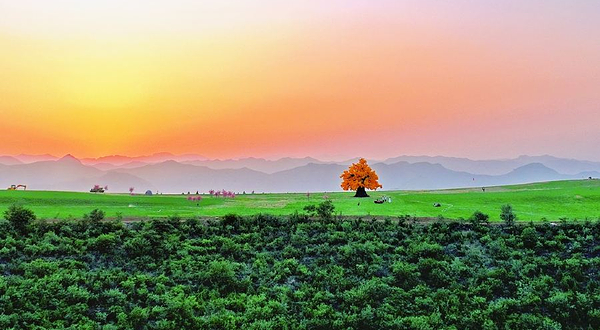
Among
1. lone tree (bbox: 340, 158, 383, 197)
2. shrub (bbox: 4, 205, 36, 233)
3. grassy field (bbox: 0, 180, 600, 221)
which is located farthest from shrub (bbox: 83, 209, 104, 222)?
lone tree (bbox: 340, 158, 383, 197)

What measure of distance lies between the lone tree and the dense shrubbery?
23.7 meters

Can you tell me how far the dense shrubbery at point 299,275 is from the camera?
1377 centimetres

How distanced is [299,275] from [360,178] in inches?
1172

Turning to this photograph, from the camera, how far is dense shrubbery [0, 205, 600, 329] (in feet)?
45.2

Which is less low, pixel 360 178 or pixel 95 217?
pixel 360 178

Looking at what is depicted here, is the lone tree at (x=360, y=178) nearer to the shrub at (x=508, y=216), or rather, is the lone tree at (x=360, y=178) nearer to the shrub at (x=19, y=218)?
the shrub at (x=508, y=216)

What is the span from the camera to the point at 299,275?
1697 centimetres

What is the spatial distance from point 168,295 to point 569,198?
33457 mm

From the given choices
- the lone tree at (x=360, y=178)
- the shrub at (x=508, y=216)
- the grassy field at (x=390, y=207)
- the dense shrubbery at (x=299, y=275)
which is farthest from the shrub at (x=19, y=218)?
the lone tree at (x=360, y=178)

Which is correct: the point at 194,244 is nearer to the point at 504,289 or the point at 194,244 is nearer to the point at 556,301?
the point at 504,289

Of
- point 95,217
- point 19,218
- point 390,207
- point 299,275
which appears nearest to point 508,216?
point 390,207

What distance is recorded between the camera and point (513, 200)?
116 feet

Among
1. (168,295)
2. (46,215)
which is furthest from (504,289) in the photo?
(46,215)

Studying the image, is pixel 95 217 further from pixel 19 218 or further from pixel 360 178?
pixel 360 178
